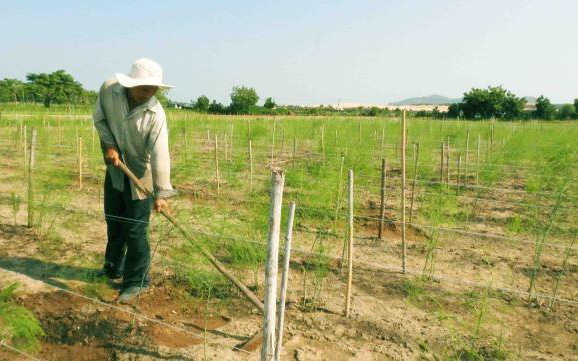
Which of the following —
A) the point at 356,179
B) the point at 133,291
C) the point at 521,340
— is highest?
the point at 356,179

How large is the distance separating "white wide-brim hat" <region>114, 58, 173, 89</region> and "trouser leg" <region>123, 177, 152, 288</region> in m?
0.79

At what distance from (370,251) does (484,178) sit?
14.9 ft

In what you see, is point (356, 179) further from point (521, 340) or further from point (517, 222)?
point (521, 340)

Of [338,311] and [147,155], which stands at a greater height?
[147,155]

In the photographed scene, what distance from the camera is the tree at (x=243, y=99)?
152 feet

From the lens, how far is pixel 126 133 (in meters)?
3.26

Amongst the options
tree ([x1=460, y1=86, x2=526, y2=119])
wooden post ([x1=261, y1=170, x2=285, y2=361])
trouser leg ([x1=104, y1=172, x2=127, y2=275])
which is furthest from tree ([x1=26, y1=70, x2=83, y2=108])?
wooden post ([x1=261, y1=170, x2=285, y2=361])

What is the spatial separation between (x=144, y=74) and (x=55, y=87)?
1730 inches

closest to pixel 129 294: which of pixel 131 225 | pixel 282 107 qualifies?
pixel 131 225

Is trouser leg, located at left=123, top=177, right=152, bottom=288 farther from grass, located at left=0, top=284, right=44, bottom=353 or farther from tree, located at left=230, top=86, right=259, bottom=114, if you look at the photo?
tree, located at left=230, top=86, right=259, bottom=114

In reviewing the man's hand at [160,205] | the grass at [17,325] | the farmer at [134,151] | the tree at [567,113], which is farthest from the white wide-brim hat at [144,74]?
the tree at [567,113]

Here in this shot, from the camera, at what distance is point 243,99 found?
4894 centimetres

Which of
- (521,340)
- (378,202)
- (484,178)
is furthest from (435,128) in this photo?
(521,340)

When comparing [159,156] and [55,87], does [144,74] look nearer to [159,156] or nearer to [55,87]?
[159,156]
